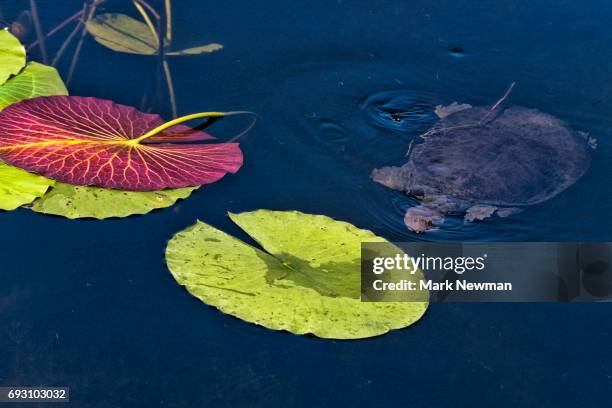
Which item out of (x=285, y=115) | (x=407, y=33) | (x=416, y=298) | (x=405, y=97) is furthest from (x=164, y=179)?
(x=407, y=33)

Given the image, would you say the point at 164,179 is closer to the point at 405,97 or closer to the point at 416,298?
the point at 416,298

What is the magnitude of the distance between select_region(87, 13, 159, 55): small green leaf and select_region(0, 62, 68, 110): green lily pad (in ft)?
1.10

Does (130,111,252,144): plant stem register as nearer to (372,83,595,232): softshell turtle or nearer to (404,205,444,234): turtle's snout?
(372,83,595,232): softshell turtle

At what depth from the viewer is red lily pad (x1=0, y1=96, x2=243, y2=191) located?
2.60m

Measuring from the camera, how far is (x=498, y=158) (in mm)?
2881

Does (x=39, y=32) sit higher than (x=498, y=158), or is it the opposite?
(x=39, y=32)

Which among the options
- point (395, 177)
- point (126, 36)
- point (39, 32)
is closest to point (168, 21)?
point (126, 36)

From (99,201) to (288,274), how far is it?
0.67 metres

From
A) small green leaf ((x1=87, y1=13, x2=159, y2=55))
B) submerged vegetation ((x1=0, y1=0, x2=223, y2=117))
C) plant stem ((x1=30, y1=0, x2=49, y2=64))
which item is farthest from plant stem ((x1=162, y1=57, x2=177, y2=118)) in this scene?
plant stem ((x1=30, y1=0, x2=49, y2=64))

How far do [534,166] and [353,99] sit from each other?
2.53ft

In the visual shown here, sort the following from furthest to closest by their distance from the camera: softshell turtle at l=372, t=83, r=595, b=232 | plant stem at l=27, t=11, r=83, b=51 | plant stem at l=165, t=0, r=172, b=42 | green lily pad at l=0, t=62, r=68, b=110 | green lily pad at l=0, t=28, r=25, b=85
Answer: plant stem at l=165, t=0, r=172, b=42 → plant stem at l=27, t=11, r=83, b=51 → green lily pad at l=0, t=28, r=25, b=85 → green lily pad at l=0, t=62, r=68, b=110 → softshell turtle at l=372, t=83, r=595, b=232

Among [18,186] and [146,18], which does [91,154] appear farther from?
[146,18]

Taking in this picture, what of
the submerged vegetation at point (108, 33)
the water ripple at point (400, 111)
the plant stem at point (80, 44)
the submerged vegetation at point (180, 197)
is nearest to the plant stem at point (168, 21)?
the submerged vegetation at point (108, 33)

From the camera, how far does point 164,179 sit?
8.62 ft
